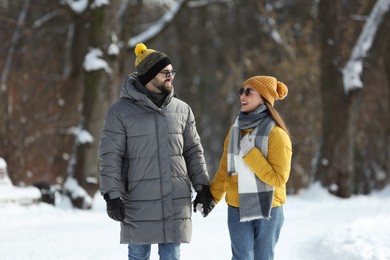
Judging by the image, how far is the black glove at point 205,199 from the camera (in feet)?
16.8

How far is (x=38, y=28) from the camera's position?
19.5 meters

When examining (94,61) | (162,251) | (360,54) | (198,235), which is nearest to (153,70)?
(162,251)

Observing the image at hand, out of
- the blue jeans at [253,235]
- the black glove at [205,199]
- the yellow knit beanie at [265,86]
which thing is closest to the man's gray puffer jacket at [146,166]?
the black glove at [205,199]

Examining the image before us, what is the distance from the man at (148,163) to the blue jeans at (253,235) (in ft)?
0.76

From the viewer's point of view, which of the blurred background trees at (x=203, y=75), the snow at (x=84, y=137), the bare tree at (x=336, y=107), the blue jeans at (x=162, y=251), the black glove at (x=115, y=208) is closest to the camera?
the black glove at (x=115, y=208)

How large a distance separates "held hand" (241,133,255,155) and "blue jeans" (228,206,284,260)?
0.40 metres

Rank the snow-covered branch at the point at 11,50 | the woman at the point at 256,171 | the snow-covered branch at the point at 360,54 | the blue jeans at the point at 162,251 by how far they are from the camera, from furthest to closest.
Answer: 1. the snow-covered branch at the point at 11,50
2. the snow-covered branch at the point at 360,54
3. the blue jeans at the point at 162,251
4. the woman at the point at 256,171

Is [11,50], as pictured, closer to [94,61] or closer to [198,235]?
[94,61]

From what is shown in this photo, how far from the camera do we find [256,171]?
4.90 metres

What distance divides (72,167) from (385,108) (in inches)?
628

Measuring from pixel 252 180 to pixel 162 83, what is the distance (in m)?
0.89

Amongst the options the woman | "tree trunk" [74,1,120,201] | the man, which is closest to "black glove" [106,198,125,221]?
the man

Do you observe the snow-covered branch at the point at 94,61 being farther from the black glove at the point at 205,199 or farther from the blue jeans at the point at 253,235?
the blue jeans at the point at 253,235

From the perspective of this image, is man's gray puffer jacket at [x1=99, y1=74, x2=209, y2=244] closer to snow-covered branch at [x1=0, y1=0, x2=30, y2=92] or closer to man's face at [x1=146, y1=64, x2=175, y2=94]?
man's face at [x1=146, y1=64, x2=175, y2=94]
